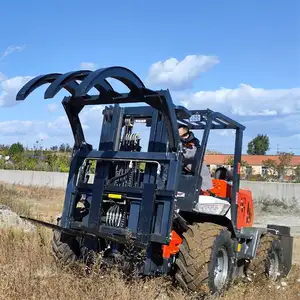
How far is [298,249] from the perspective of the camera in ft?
43.2

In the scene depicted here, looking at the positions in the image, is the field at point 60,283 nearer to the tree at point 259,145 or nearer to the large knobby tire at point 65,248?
the large knobby tire at point 65,248

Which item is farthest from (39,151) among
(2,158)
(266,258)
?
(266,258)

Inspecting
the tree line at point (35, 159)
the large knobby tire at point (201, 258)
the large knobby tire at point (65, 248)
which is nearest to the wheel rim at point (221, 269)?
the large knobby tire at point (201, 258)

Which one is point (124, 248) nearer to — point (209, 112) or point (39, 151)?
point (209, 112)

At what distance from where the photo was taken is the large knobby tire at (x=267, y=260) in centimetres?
790

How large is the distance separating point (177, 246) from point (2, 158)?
130 ft

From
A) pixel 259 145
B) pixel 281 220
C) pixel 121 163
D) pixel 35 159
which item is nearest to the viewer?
pixel 121 163

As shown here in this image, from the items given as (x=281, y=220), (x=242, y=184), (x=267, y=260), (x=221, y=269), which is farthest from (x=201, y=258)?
(x=242, y=184)

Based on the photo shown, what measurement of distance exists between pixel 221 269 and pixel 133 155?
199cm

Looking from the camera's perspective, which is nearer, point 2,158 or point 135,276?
point 135,276

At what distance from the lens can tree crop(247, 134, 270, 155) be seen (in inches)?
2473

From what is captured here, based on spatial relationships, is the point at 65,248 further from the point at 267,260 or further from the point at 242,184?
the point at 242,184

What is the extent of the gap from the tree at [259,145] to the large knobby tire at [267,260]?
2137 inches

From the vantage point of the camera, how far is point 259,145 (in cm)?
6400
